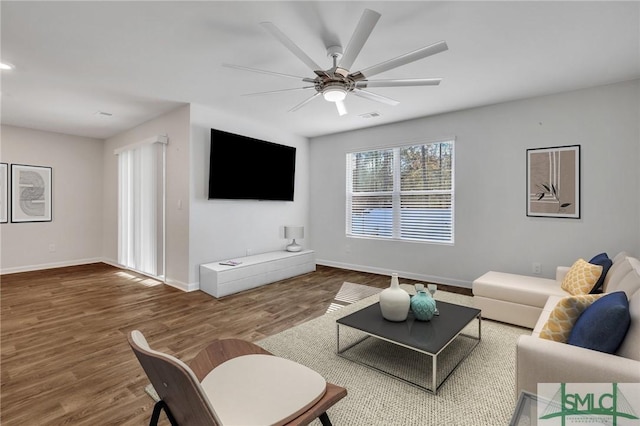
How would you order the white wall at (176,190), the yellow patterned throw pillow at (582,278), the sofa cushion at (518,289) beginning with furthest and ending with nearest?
the white wall at (176,190)
the sofa cushion at (518,289)
the yellow patterned throw pillow at (582,278)

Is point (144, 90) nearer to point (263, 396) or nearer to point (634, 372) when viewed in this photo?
point (263, 396)

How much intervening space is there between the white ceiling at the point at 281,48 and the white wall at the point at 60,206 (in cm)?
163

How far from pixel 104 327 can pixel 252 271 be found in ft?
5.94

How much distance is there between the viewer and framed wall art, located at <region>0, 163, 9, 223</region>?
514 centimetres

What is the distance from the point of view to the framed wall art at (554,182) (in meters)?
3.57

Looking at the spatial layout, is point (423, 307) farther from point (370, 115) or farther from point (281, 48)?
point (370, 115)

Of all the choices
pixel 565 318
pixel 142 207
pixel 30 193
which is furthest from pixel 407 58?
pixel 30 193

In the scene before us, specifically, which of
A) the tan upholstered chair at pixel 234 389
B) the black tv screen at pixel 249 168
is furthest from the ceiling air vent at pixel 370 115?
the tan upholstered chair at pixel 234 389

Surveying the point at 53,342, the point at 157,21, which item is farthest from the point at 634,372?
the point at 53,342

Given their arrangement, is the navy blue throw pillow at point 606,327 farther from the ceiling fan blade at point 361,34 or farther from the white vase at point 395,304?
the ceiling fan blade at point 361,34

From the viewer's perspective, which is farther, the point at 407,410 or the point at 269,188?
the point at 269,188

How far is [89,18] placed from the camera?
86.8 inches

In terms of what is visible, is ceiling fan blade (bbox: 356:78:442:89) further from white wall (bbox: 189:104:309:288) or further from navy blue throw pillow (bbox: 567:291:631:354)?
white wall (bbox: 189:104:309:288)

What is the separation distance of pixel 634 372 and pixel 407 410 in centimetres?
106
